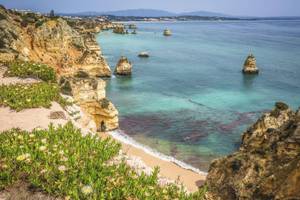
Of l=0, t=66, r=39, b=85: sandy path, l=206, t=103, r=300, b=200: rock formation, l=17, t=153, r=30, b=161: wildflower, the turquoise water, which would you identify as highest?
l=0, t=66, r=39, b=85: sandy path

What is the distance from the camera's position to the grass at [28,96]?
15789 millimetres

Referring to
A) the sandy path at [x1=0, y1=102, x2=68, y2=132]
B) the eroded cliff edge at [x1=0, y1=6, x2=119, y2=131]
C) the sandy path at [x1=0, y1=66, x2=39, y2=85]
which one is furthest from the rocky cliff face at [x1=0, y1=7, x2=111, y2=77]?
the sandy path at [x1=0, y1=102, x2=68, y2=132]

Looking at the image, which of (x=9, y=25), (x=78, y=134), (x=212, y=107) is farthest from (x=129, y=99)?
(x=78, y=134)

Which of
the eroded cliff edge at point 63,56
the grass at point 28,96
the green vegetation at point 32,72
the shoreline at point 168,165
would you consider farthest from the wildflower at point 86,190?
the green vegetation at point 32,72

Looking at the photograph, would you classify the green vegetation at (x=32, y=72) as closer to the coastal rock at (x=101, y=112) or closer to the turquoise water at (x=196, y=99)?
the coastal rock at (x=101, y=112)

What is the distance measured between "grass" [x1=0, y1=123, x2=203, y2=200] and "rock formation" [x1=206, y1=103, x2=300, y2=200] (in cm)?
219

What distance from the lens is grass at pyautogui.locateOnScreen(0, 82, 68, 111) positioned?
15789 mm

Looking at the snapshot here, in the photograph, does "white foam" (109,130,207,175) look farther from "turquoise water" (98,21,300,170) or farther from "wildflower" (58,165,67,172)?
"wildflower" (58,165,67,172)

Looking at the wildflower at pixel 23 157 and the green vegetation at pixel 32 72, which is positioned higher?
the green vegetation at pixel 32 72

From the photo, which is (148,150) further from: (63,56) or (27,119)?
(63,56)

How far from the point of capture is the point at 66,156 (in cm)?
1047

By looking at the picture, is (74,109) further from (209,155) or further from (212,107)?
(212,107)

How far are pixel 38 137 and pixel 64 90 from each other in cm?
1062

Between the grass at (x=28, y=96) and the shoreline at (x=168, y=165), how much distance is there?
5.12 m
